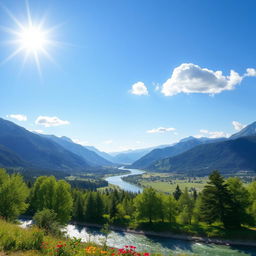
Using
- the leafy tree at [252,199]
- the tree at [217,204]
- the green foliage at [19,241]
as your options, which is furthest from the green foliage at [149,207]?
the green foliage at [19,241]

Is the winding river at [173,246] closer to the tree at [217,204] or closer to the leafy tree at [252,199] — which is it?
the tree at [217,204]

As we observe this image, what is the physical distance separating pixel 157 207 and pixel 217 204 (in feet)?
77.1

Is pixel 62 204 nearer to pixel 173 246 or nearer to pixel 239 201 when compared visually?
pixel 173 246

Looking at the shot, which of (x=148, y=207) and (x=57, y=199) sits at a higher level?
(x=57, y=199)

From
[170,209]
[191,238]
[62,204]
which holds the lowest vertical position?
[191,238]

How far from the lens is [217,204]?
74375mm

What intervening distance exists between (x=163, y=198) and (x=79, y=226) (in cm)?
3815

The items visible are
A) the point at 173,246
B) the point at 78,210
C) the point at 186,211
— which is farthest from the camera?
the point at 78,210

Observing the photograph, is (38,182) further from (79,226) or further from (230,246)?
(230,246)

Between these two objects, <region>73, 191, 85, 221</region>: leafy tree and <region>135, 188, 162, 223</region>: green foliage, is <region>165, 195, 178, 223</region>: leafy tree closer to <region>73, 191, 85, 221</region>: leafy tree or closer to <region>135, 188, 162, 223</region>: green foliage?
<region>135, 188, 162, 223</region>: green foliage

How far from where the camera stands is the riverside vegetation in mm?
58828

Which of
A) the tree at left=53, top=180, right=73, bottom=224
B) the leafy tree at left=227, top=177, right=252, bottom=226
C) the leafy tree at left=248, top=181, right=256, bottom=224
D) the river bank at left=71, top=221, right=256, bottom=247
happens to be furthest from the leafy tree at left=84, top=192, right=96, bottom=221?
the leafy tree at left=248, top=181, right=256, bottom=224

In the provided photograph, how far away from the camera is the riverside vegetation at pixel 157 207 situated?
5883cm

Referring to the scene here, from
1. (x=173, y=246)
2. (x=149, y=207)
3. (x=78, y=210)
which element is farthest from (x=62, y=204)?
(x=149, y=207)
